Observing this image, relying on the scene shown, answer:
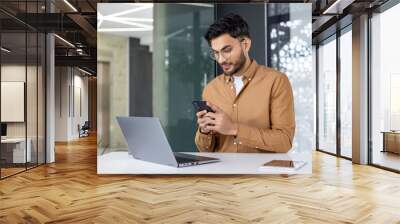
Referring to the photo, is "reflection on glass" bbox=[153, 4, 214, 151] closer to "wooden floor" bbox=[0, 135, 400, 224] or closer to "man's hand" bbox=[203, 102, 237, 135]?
"wooden floor" bbox=[0, 135, 400, 224]

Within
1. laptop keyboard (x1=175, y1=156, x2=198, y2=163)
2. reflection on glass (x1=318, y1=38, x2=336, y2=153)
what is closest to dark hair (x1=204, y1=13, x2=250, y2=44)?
laptop keyboard (x1=175, y1=156, x2=198, y2=163)

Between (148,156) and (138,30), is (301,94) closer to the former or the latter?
(138,30)

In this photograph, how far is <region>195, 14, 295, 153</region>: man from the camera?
9.46 ft

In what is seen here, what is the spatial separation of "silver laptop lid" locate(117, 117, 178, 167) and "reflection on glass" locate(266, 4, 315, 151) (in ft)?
8.57

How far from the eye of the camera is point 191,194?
4.72 m

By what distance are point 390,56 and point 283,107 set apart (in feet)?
14.5

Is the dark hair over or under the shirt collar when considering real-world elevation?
over

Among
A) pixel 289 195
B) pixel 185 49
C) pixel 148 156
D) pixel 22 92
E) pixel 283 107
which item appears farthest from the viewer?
pixel 22 92

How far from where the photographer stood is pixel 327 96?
991 cm

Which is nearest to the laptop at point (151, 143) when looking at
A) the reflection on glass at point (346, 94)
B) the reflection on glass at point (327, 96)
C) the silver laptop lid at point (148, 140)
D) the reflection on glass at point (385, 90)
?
the silver laptop lid at point (148, 140)

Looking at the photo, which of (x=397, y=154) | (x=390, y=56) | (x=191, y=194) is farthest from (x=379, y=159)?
(x=191, y=194)

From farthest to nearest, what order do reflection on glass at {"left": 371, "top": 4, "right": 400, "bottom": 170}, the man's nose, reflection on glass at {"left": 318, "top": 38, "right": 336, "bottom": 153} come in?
1. reflection on glass at {"left": 318, "top": 38, "right": 336, "bottom": 153}
2. reflection on glass at {"left": 371, "top": 4, "right": 400, "bottom": 170}
3. the man's nose

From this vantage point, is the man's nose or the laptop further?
the man's nose

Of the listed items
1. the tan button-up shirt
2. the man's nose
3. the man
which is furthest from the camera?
the man's nose
